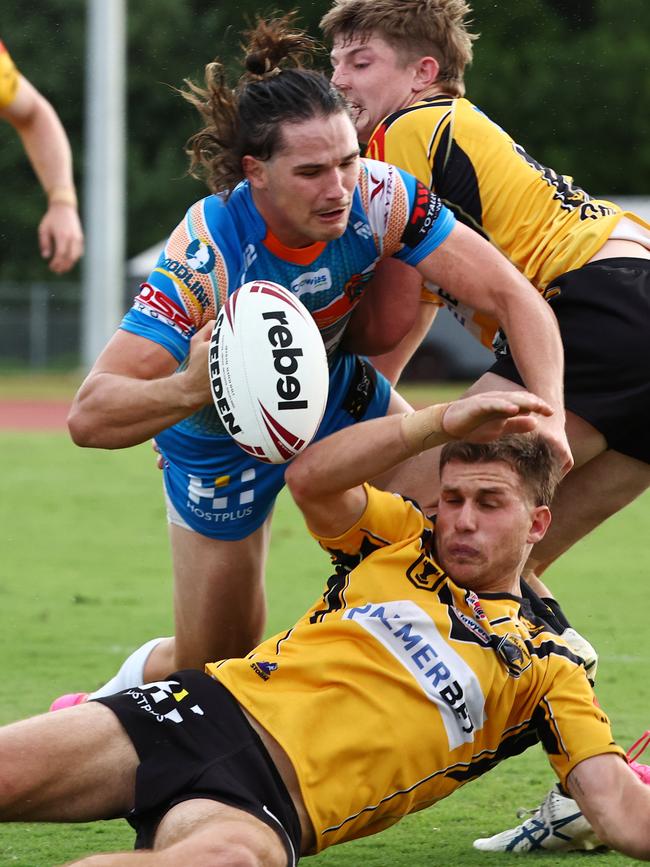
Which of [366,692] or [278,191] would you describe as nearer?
[366,692]

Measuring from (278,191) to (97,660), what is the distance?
3091 millimetres

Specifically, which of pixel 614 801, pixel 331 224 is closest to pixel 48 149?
pixel 331 224

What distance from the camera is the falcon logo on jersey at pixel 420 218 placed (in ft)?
14.9

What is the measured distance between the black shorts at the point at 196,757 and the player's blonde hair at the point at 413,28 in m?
2.37

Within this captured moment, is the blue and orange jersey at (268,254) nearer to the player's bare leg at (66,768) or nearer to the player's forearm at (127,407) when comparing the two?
the player's forearm at (127,407)

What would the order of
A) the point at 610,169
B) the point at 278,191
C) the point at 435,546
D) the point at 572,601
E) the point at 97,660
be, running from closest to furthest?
the point at 435,546 → the point at 278,191 → the point at 97,660 → the point at 572,601 → the point at 610,169

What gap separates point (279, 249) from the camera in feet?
14.9

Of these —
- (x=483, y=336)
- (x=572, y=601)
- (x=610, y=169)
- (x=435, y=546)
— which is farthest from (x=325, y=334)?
(x=610, y=169)

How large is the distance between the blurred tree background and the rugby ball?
33572 mm

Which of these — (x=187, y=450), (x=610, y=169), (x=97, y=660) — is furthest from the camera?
(x=610, y=169)

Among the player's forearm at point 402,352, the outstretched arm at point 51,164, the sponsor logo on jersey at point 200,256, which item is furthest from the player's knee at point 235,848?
the outstretched arm at point 51,164

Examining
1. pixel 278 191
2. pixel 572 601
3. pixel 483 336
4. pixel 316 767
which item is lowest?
pixel 572 601

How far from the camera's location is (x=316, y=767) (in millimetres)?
3793

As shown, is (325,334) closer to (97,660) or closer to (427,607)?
(427,607)
